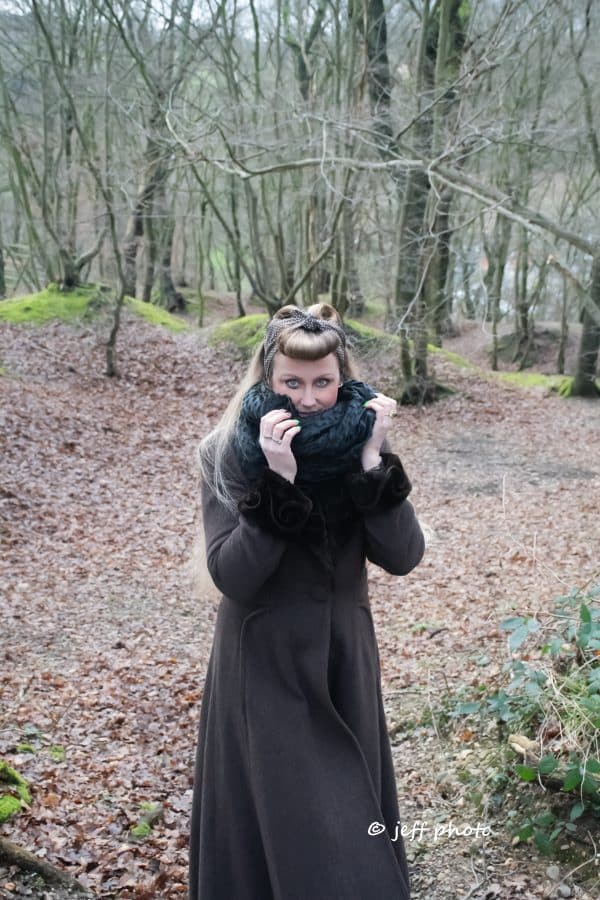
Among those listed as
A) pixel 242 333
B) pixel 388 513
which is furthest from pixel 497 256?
pixel 388 513

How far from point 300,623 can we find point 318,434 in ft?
2.00

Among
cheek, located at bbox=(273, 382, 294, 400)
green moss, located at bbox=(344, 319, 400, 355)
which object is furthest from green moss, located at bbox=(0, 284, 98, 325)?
cheek, located at bbox=(273, 382, 294, 400)

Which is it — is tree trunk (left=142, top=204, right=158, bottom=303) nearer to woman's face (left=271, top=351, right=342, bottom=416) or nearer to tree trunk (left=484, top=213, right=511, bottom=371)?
tree trunk (left=484, top=213, right=511, bottom=371)

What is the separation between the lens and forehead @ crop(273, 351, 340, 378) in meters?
2.48

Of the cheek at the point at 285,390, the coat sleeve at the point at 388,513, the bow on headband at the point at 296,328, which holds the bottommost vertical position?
the coat sleeve at the point at 388,513

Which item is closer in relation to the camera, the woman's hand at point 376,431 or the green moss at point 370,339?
the woman's hand at point 376,431

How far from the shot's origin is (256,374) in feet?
8.84

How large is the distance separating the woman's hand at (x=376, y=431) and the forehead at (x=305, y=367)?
173mm

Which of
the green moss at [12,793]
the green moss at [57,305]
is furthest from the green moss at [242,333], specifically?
the green moss at [12,793]

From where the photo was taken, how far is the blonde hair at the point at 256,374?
8.10 ft

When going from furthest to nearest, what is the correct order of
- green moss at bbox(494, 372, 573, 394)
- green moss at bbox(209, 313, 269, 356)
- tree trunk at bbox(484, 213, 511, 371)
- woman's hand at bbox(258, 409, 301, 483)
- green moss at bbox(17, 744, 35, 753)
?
tree trunk at bbox(484, 213, 511, 371)
green moss at bbox(494, 372, 573, 394)
green moss at bbox(209, 313, 269, 356)
green moss at bbox(17, 744, 35, 753)
woman's hand at bbox(258, 409, 301, 483)

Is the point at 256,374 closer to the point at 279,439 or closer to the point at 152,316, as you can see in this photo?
the point at 279,439

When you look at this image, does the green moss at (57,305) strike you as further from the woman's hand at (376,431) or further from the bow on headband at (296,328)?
the woman's hand at (376,431)

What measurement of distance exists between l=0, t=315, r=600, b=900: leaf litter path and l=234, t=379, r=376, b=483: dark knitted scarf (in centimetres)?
50
